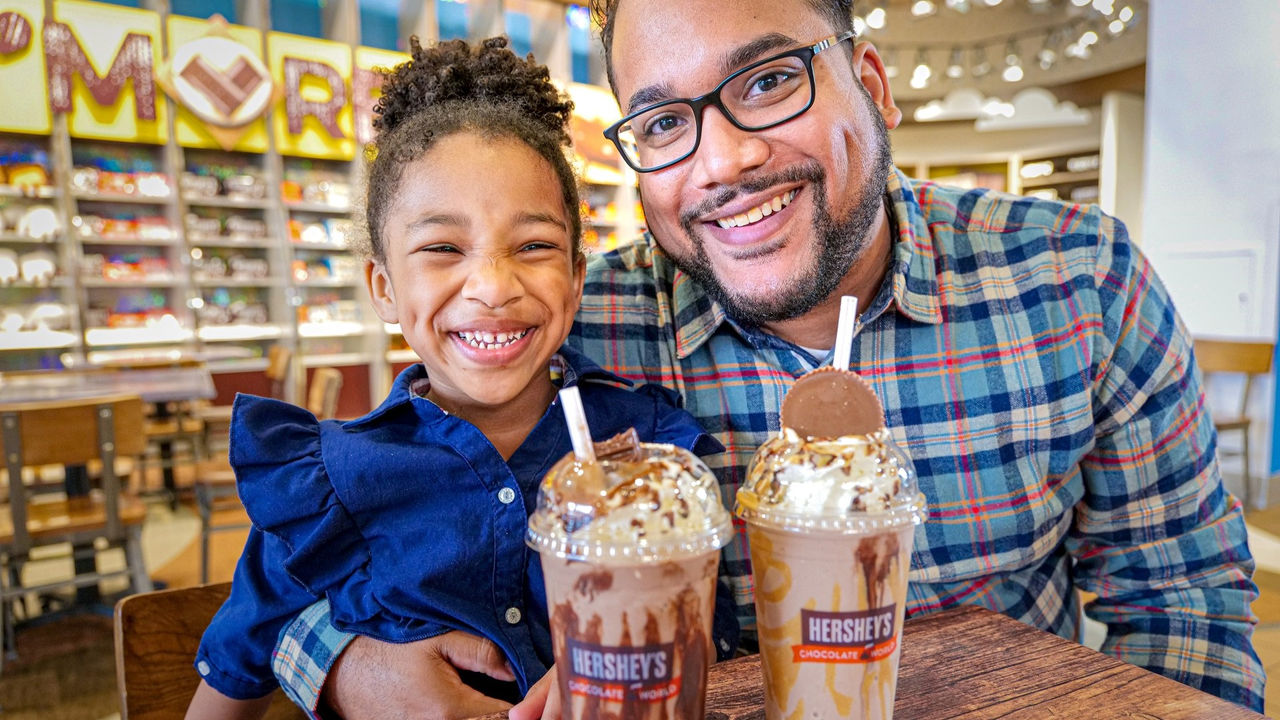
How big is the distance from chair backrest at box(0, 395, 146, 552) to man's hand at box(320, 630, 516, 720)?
8.36 feet

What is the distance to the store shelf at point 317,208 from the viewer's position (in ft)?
21.6

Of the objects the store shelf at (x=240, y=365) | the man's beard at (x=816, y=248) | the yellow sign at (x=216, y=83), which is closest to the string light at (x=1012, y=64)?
the yellow sign at (x=216, y=83)

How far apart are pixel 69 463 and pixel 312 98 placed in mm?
4542

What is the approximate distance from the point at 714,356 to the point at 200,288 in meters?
6.20

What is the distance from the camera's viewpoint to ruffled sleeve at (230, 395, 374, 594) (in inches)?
40.8

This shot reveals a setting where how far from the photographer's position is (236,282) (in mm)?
6465

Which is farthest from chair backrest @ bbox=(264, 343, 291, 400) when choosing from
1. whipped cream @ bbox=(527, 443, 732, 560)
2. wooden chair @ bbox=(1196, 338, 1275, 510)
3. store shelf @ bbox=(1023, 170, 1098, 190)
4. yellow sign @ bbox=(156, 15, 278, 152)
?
store shelf @ bbox=(1023, 170, 1098, 190)

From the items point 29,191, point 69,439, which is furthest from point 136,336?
point 69,439

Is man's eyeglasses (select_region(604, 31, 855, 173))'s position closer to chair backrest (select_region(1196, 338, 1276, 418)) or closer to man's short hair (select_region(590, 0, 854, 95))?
man's short hair (select_region(590, 0, 854, 95))

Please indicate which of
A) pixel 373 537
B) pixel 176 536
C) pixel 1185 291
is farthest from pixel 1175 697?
pixel 1185 291

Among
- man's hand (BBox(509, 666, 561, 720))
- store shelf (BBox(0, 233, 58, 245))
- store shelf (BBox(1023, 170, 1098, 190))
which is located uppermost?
store shelf (BBox(1023, 170, 1098, 190))

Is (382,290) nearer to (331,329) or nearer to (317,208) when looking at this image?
(317,208)

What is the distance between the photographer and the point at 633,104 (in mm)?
1324

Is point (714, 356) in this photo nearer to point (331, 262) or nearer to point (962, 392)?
point (962, 392)
